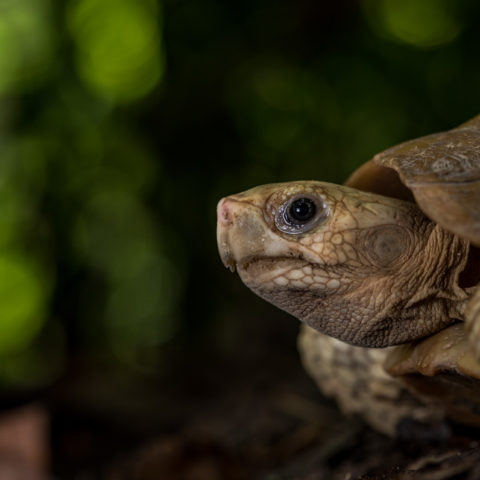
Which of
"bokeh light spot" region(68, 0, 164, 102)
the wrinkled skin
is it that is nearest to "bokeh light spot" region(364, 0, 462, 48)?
"bokeh light spot" region(68, 0, 164, 102)

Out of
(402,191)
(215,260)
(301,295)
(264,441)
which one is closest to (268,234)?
(301,295)

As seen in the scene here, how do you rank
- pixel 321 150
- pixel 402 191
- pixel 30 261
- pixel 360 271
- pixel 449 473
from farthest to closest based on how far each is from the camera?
pixel 30 261 → pixel 321 150 → pixel 402 191 → pixel 360 271 → pixel 449 473

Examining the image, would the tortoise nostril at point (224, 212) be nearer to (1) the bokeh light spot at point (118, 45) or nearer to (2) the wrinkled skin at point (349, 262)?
(2) the wrinkled skin at point (349, 262)

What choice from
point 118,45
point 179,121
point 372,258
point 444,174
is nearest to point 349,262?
point 372,258

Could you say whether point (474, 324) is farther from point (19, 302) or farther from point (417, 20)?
point (19, 302)

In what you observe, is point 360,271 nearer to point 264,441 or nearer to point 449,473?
point 449,473

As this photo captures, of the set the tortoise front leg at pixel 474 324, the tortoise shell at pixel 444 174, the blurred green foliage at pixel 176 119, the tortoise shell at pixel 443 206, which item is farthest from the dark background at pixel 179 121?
the tortoise front leg at pixel 474 324

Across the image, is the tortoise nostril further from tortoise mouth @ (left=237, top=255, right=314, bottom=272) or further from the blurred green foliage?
the blurred green foliage
